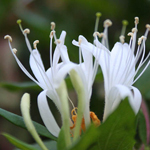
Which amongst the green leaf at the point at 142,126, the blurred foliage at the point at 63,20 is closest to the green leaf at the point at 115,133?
the green leaf at the point at 142,126

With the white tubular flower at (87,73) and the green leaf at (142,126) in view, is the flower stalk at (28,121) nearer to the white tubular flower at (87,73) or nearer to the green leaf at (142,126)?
the white tubular flower at (87,73)

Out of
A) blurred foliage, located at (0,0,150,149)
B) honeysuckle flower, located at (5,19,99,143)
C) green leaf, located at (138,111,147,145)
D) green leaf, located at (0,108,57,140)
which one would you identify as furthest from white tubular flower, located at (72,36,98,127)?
blurred foliage, located at (0,0,150,149)

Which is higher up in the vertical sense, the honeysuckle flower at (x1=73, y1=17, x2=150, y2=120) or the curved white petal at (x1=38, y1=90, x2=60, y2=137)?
the honeysuckle flower at (x1=73, y1=17, x2=150, y2=120)

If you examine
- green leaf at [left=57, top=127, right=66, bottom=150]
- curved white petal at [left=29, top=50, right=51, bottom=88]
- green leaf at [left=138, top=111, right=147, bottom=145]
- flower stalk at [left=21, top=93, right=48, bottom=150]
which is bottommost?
green leaf at [left=138, top=111, right=147, bottom=145]

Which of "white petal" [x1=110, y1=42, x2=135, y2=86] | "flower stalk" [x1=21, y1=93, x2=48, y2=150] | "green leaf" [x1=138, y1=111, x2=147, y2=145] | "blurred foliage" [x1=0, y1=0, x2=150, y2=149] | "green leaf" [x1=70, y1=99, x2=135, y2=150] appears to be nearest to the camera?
"green leaf" [x1=70, y1=99, x2=135, y2=150]

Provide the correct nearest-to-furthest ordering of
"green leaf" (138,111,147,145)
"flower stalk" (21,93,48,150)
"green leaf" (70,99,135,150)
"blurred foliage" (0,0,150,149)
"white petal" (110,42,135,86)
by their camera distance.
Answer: "green leaf" (70,99,135,150) → "flower stalk" (21,93,48,150) → "white petal" (110,42,135,86) → "green leaf" (138,111,147,145) → "blurred foliage" (0,0,150,149)

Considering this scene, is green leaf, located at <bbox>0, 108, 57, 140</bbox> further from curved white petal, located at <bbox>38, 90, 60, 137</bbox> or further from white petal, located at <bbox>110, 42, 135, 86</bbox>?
white petal, located at <bbox>110, 42, 135, 86</bbox>
